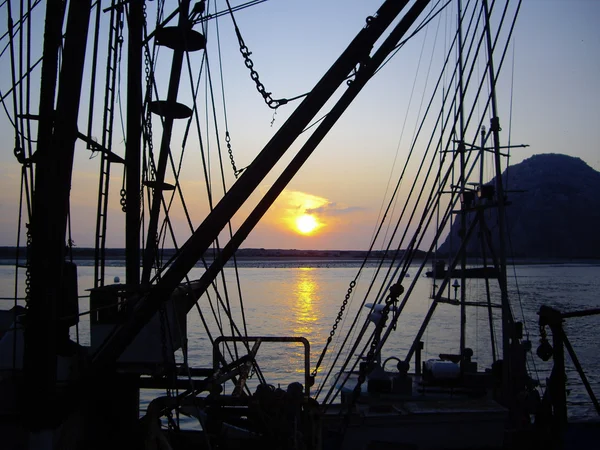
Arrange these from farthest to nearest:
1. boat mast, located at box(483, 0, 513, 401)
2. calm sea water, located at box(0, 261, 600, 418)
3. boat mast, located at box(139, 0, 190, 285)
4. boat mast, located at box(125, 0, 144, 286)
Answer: calm sea water, located at box(0, 261, 600, 418), boat mast, located at box(483, 0, 513, 401), boat mast, located at box(125, 0, 144, 286), boat mast, located at box(139, 0, 190, 285)

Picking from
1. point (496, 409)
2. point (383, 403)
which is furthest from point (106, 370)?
point (496, 409)

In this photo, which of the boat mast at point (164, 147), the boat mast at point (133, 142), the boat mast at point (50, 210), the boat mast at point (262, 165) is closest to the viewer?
the boat mast at point (50, 210)

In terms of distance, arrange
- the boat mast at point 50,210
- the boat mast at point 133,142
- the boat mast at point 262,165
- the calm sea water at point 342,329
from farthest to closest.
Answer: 1. the calm sea water at point 342,329
2. the boat mast at point 133,142
3. the boat mast at point 262,165
4. the boat mast at point 50,210

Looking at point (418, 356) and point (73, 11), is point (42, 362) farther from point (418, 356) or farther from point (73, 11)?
point (418, 356)

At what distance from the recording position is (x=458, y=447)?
1032 centimetres

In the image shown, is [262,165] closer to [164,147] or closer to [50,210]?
[50,210]

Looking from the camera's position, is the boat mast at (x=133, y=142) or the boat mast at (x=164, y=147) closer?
the boat mast at (x=164, y=147)

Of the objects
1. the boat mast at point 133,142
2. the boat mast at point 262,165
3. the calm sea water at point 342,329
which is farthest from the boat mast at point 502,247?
the boat mast at point 133,142

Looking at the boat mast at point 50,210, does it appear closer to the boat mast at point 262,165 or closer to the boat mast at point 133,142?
the boat mast at point 262,165

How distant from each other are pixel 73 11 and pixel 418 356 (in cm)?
1265

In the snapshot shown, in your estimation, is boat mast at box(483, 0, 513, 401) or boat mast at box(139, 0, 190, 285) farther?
boat mast at box(483, 0, 513, 401)

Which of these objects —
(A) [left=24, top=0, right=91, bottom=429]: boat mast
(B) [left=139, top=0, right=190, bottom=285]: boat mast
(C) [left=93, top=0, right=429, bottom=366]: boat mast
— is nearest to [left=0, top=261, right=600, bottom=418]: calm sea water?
(B) [left=139, top=0, right=190, bottom=285]: boat mast

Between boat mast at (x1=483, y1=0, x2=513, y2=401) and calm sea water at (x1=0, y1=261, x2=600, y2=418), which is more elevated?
boat mast at (x1=483, y1=0, x2=513, y2=401)

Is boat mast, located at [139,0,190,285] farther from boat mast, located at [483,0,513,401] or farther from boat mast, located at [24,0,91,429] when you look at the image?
boat mast, located at [483,0,513,401]
